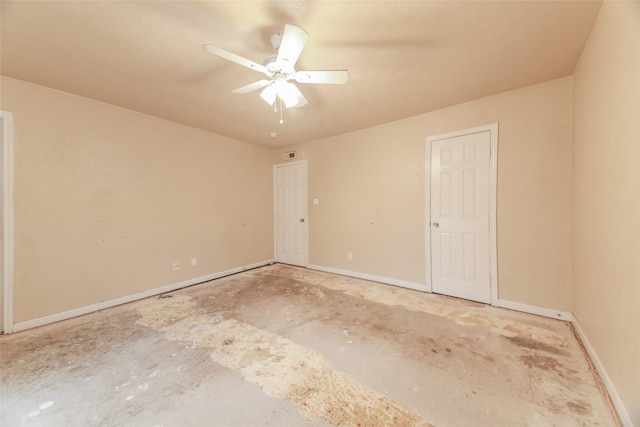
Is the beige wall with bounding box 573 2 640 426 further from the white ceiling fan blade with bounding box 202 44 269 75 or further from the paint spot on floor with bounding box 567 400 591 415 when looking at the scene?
the white ceiling fan blade with bounding box 202 44 269 75

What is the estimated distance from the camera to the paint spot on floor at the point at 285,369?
4.32 ft

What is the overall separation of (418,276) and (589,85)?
98.1 inches

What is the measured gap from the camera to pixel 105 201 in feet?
9.22

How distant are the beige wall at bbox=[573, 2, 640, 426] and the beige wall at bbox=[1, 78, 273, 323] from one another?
431 centimetres

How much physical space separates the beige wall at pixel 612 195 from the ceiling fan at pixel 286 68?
61.5 inches

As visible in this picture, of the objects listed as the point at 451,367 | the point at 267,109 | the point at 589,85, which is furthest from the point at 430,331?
the point at 267,109

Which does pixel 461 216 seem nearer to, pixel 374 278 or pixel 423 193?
pixel 423 193

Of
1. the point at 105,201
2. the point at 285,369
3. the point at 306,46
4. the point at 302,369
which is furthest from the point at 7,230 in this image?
the point at 306,46

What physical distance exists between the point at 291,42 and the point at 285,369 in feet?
7.26

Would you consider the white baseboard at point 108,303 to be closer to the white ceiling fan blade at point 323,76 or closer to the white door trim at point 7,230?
the white door trim at point 7,230

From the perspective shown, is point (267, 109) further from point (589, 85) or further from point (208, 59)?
point (589, 85)

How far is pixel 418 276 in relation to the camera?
10.8 ft

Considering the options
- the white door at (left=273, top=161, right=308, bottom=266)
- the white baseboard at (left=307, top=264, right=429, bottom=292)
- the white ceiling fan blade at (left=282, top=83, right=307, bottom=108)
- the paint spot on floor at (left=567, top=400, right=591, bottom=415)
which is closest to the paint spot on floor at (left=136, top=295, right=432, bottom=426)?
the paint spot on floor at (left=567, top=400, right=591, bottom=415)

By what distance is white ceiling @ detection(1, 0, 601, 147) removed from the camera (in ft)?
4.94
